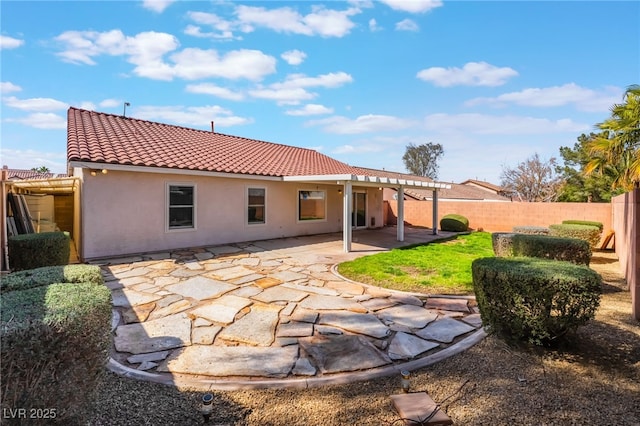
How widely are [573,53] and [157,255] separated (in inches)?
581

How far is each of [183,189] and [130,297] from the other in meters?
5.81

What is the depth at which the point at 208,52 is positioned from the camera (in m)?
11.8

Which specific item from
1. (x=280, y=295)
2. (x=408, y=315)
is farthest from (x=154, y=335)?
(x=408, y=315)

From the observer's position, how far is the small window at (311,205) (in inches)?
609

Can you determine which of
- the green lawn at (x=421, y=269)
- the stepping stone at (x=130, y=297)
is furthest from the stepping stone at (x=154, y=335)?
the green lawn at (x=421, y=269)

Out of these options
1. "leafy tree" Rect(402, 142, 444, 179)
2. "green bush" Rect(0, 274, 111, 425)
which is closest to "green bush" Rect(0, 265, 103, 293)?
"green bush" Rect(0, 274, 111, 425)

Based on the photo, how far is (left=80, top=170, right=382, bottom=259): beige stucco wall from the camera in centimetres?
950

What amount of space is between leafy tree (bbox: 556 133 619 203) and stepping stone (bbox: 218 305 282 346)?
2197 cm

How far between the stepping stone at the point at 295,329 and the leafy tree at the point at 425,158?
190 feet

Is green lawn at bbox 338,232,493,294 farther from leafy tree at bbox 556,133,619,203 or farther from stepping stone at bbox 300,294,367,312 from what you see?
leafy tree at bbox 556,133,619,203

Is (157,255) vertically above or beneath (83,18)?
beneath

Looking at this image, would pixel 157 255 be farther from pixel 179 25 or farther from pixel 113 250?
pixel 179 25

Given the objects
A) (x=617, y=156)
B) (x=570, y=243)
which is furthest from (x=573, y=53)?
(x=570, y=243)

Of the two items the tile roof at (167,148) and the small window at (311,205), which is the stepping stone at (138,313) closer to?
the tile roof at (167,148)
